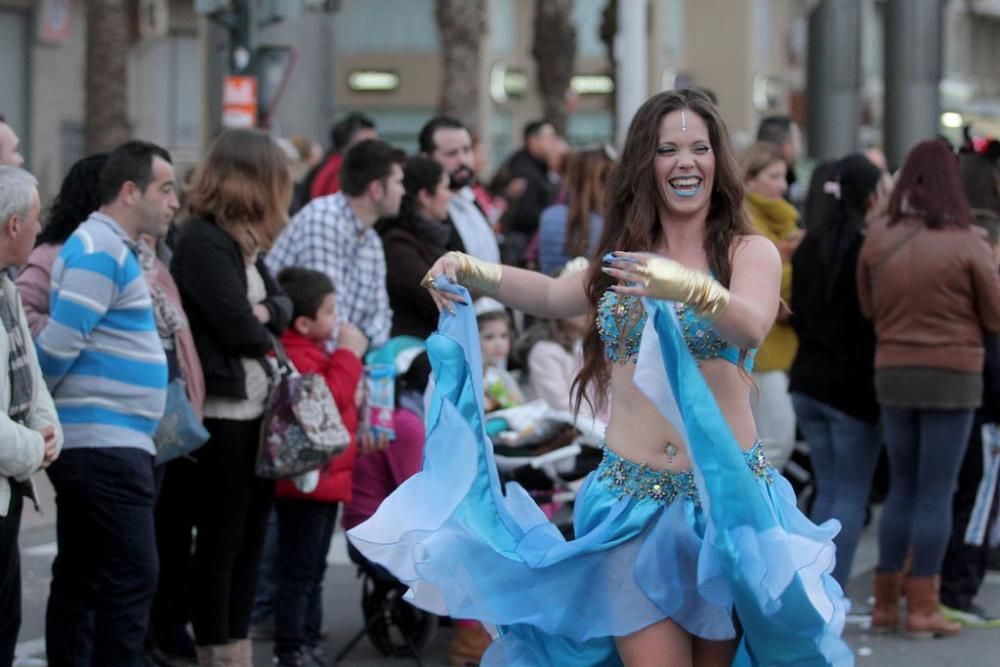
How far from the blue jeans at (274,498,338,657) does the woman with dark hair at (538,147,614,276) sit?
10.3ft

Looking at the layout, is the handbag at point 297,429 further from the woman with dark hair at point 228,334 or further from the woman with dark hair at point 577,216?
the woman with dark hair at point 577,216

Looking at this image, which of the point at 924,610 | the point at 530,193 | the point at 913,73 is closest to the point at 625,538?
the point at 924,610

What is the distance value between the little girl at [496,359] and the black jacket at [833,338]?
125 centimetres

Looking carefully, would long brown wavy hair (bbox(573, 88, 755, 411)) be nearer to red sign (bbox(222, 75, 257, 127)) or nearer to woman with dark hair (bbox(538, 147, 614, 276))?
woman with dark hair (bbox(538, 147, 614, 276))

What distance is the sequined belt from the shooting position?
4508 millimetres

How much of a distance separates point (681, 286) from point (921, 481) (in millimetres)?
4029

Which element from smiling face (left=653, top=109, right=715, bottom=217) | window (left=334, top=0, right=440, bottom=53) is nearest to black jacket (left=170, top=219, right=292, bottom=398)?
smiling face (left=653, top=109, right=715, bottom=217)

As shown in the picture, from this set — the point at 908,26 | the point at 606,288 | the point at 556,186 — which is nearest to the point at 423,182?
the point at 606,288

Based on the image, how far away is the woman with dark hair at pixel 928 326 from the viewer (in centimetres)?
761

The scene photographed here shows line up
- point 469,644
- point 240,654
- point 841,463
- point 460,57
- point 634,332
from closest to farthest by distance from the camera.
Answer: point 634,332, point 240,654, point 469,644, point 841,463, point 460,57

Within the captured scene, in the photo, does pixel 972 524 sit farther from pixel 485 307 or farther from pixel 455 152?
pixel 455 152

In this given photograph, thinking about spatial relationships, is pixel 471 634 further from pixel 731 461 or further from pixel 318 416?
pixel 731 461

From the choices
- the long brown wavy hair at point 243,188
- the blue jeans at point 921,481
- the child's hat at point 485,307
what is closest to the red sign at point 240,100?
the child's hat at point 485,307

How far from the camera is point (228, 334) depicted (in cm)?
658
